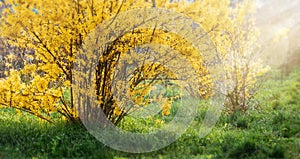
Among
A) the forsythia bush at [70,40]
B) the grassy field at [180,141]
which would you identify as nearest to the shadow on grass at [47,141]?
the grassy field at [180,141]

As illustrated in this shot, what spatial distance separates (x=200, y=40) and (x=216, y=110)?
296 centimetres

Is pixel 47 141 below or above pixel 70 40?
below

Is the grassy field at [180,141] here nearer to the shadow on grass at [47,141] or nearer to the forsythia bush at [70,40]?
the shadow on grass at [47,141]

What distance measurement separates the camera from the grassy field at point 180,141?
4602 millimetres

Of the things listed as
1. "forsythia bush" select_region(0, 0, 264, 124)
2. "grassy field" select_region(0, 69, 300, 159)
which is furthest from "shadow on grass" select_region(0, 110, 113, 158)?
"forsythia bush" select_region(0, 0, 264, 124)

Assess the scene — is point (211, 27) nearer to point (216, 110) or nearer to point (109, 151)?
point (109, 151)

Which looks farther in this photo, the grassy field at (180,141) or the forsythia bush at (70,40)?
the grassy field at (180,141)

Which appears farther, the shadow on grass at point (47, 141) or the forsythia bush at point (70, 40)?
the shadow on grass at point (47, 141)

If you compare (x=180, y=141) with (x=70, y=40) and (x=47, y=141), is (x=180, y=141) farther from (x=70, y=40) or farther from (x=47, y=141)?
(x=70, y=40)

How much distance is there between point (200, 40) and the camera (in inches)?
205

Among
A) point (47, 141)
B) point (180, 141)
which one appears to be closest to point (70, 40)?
point (47, 141)

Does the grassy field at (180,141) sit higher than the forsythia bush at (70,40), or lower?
lower

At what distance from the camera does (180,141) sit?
5.24 metres

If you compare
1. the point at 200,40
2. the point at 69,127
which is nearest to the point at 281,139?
the point at 200,40
